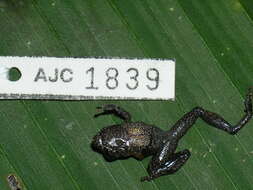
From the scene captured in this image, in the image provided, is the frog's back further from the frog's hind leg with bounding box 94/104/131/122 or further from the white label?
the white label

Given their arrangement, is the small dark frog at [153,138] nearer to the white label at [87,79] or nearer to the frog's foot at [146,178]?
the frog's foot at [146,178]

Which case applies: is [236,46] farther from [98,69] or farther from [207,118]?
[98,69]

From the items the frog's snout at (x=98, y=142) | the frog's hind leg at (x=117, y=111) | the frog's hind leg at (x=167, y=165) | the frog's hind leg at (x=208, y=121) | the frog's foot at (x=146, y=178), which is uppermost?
the frog's hind leg at (x=208, y=121)

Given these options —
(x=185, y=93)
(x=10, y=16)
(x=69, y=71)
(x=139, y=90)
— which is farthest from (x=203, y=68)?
(x=10, y=16)

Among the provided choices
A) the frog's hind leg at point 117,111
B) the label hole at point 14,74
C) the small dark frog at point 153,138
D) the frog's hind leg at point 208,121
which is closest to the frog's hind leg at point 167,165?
the small dark frog at point 153,138

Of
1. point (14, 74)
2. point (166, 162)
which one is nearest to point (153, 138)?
point (166, 162)

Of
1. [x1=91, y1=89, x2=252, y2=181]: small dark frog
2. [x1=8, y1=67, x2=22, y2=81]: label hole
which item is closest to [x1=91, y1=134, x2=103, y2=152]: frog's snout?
[x1=91, y1=89, x2=252, y2=181]: small dark frog
